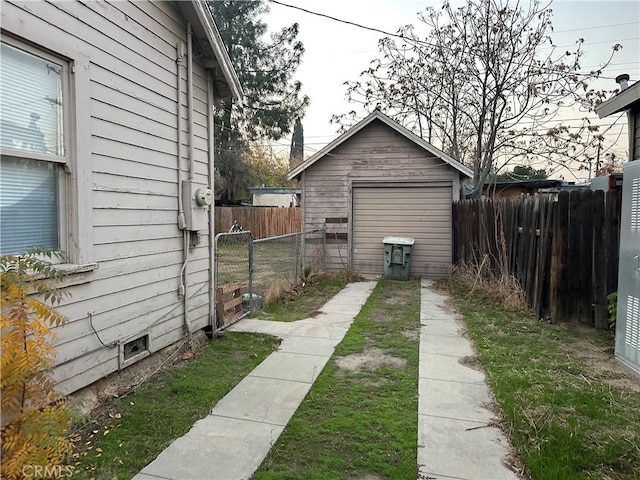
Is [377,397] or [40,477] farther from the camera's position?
[377,397]

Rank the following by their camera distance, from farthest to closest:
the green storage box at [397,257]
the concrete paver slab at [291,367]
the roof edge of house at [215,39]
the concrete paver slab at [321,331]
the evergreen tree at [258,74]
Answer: the evergreen tree at [258,74]
the green storage box at [397,257]
the concrete paver slab at [321,331]
the roof edge of house at [215,39]
the concrete paver slab at [291,367]

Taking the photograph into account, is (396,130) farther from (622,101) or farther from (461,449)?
(461,449)

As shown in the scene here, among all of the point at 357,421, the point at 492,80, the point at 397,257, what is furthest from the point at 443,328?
the point at 492,80

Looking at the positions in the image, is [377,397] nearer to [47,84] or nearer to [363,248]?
[47,84]

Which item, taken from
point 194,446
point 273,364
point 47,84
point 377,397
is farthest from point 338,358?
point 47,84

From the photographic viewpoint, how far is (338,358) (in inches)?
184

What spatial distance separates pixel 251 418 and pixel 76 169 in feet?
7.70

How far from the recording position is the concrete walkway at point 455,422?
2619mm

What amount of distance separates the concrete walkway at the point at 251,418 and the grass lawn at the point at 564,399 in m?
1.74

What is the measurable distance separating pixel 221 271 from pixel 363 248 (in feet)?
16.2

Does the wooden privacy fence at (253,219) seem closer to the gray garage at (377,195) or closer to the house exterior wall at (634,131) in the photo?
the gray garage at (377,195)

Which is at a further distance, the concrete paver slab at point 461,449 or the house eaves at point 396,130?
the house eaves at point 396,130

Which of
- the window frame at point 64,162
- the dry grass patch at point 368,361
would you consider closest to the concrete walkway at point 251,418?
the dry grass patch at point 368,361

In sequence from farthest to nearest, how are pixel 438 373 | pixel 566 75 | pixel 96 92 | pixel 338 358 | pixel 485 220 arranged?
pixel 566 75 < pixel 485 220 < pixel 338 358 < pixel 438 373 < pixel 96 92
